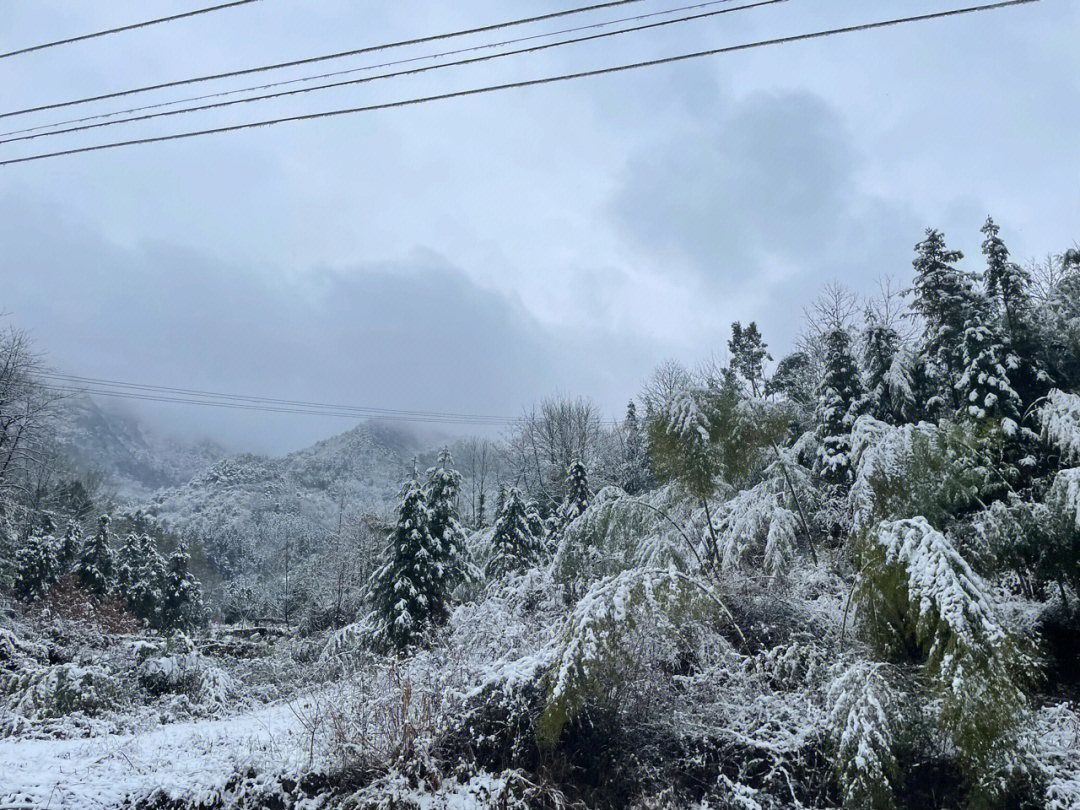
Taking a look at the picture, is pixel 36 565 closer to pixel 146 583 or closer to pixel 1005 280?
pixel 146 583

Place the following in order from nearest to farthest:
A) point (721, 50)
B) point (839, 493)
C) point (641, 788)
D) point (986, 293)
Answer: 1. point (641, 788)
2. point (721, 50)
3. point (839, 493)
4. point (986, 293)

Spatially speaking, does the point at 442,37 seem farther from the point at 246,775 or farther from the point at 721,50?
the point at 246,775

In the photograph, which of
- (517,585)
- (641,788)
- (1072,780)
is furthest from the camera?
(517,585)

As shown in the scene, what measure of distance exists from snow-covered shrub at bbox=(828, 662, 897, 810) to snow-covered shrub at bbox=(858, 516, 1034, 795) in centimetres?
35

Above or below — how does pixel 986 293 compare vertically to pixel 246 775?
above

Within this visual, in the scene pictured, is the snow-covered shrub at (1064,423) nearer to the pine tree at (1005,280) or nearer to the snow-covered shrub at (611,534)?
the snow-covered shrub at (611,534)

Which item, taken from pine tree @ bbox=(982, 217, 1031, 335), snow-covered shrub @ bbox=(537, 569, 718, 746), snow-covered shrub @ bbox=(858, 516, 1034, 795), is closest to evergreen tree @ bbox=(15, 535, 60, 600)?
snow-covered shrub @ bbox=(537, 569, 718, 746)

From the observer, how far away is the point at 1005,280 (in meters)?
16.0

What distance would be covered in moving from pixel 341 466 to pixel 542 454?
96.3 m

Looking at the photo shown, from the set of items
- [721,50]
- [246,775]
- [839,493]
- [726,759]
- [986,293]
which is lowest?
[246,775]

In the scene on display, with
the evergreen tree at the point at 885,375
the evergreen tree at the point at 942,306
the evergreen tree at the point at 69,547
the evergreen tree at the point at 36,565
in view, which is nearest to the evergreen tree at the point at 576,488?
the evergreen tree at the point at 885,375

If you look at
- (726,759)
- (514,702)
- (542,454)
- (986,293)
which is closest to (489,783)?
(514,702)

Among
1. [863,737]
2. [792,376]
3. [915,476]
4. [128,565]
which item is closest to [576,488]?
[792,376]

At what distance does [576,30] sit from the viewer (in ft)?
16.1
